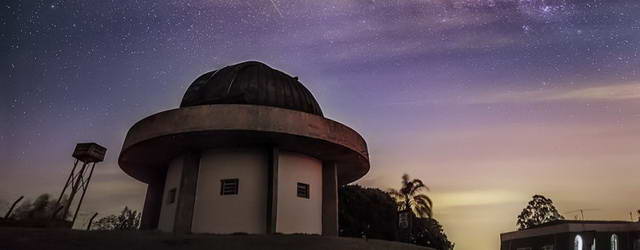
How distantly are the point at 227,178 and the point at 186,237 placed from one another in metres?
4.87

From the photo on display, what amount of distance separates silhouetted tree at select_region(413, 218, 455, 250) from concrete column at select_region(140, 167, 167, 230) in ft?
80.3

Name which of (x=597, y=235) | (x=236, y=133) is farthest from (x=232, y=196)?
(x=597, y=235)

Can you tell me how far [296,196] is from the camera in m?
20.6

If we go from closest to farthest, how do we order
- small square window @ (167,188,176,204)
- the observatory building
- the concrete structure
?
1. the observatory building
2. small square window @ (167,188,176,204)
3. the concrete structure

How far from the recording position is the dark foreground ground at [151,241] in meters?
13.2

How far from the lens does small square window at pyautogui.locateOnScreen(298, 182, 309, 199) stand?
21.0 m

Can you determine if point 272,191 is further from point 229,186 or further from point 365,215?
point 365,215

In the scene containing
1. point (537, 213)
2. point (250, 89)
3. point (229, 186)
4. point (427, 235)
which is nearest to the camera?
point (229, 186)

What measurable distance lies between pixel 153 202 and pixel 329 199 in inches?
389

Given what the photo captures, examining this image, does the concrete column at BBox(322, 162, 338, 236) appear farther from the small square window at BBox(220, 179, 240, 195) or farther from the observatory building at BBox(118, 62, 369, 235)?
the small square window at BBox(220, 179, 240, 195)

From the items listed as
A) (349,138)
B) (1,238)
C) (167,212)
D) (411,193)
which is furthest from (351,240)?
(411,193)

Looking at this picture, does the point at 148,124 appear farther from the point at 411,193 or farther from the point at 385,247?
the point at 411,193

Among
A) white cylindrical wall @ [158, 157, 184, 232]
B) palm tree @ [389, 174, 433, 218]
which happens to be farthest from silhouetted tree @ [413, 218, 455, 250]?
white cylindrical wall @ [158, 157, 184, 232]

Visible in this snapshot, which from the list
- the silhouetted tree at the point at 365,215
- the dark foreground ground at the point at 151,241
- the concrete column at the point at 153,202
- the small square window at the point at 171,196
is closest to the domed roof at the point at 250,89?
the small square window at the point at 171,196
